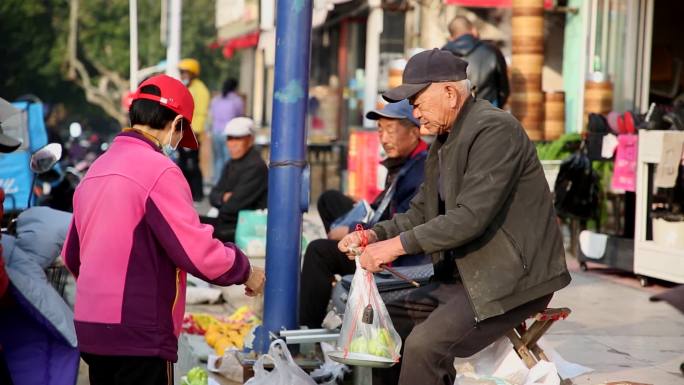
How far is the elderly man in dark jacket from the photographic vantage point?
10.7 meters

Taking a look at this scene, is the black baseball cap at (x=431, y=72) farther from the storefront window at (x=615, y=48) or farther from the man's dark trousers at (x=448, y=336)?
the storefront window at (x=615, y=48)

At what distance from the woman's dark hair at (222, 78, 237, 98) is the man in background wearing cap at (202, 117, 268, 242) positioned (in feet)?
29.2

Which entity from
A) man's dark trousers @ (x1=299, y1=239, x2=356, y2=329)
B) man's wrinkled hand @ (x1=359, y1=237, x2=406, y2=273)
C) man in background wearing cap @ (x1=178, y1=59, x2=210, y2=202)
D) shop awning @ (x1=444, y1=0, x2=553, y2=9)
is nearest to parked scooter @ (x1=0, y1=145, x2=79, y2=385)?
man's dark trousers @ (x1=299, y1=239, x2=356, y2=329)

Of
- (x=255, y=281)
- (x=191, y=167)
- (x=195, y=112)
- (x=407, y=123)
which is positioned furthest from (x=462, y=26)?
(x=191, y=167)

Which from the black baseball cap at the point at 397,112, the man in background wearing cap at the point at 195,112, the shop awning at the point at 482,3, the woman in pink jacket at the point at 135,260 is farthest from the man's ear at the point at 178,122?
the man in background wearing cap at the point at 195,112

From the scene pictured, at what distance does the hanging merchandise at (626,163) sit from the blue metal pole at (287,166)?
159 inches

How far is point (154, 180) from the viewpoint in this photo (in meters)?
4.32

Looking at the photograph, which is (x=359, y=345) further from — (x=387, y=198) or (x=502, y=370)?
(x=387, y=198)

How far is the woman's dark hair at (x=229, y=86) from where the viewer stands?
1881 cm

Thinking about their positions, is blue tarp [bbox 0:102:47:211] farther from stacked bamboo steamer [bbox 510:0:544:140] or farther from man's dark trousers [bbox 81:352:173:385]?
man's dark trousers [bbox 81:352:173:385]

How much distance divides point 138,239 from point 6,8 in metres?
43.9

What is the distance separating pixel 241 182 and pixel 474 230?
5.29 meters

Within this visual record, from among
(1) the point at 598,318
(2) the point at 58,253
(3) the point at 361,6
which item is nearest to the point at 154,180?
(2) the point at 58,253

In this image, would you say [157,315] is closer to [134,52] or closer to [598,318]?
[598,318]
